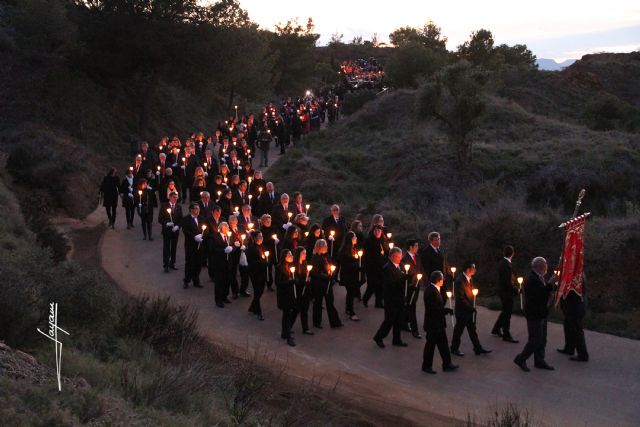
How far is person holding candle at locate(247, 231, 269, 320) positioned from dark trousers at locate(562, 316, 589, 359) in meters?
5.39

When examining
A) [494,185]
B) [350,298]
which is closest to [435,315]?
[350,298]

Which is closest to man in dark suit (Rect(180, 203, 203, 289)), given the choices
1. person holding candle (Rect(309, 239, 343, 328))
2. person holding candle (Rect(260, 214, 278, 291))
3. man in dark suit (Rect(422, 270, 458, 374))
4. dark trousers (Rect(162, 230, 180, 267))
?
dark trousers (Rect(162, 230, 180, 267))

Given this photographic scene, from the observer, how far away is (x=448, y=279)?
41.9 feet

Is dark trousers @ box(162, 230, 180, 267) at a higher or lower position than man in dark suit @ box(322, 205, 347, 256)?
lower

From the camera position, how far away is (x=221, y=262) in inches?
540

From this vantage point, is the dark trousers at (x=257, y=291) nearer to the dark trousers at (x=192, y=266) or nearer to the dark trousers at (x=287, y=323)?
the dark trousers at (x=287, y=323)

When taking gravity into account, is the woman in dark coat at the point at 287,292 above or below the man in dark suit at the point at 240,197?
below

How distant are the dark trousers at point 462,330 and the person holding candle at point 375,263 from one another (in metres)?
2.65

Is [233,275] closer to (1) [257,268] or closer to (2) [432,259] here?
(1) [257,268]

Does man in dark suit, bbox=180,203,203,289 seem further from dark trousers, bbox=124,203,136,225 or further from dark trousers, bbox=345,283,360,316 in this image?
dark trousers, bbox=124,203,136,225

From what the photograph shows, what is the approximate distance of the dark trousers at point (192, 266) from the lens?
48.4ft

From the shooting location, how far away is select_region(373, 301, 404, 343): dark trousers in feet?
37.7

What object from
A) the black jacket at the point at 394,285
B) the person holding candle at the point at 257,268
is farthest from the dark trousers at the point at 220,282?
the black jacket at the point at 394,285

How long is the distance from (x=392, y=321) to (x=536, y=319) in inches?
91.1
